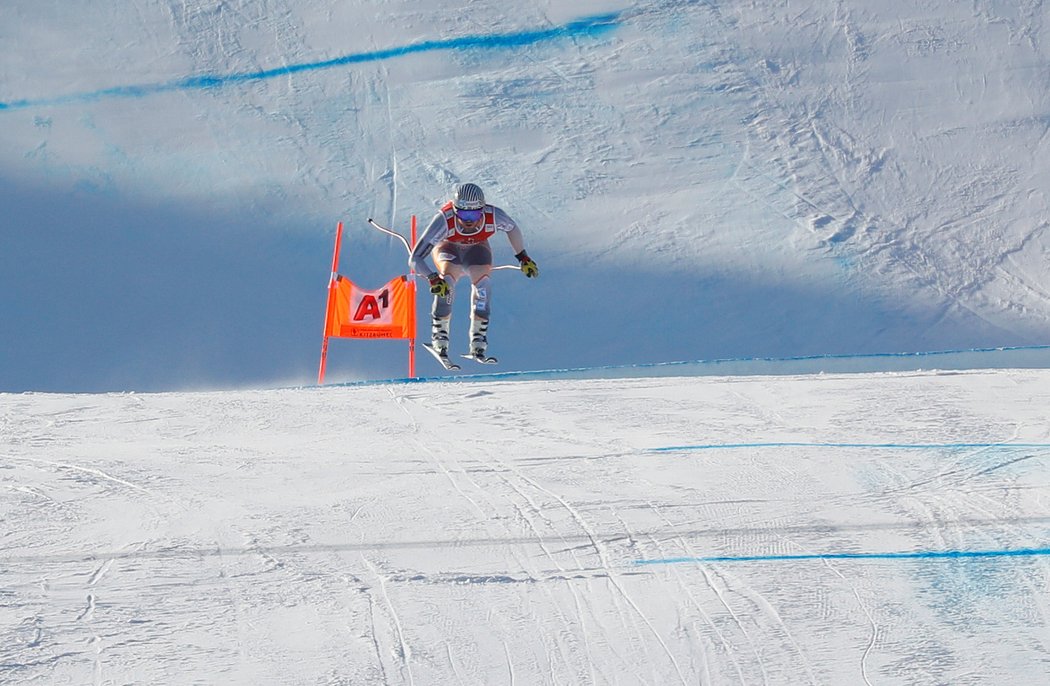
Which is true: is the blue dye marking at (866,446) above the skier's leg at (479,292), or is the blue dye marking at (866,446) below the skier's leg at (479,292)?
below

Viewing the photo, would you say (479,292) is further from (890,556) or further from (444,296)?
(890,556)

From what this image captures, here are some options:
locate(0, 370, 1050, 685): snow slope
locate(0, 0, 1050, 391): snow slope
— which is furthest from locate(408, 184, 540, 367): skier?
locate(0, 0, 1050, 391): snow slope

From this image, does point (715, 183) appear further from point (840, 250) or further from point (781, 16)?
point (781, 16)

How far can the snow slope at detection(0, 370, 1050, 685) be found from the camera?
372cm

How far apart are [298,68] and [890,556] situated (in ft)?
44.5

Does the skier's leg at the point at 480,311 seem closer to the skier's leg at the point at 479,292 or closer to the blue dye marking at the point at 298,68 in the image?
the skier's leg at the point at 479,292

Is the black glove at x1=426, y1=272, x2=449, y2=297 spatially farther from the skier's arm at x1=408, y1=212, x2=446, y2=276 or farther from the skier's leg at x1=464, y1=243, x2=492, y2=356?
the skier's leg at x1=464, y1=243, x2=492, y2=356

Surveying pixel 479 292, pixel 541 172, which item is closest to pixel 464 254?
pixel 479 292

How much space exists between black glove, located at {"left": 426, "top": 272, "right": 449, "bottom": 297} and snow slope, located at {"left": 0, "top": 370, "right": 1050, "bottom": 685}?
1832 millimetres

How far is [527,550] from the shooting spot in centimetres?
462

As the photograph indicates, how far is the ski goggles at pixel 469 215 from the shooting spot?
895cm

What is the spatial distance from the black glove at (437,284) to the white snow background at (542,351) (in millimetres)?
631

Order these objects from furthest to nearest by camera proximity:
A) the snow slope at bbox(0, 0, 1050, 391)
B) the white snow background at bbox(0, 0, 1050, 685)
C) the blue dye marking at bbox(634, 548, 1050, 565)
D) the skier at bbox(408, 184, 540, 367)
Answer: the snow slope at bbox(0, 0, 1050, 391) → the skier at bbox(408, 184, 540, 367) → the blue dye marking at bbox(634, 548, 1050, 565) → the white snow background at bbox(0, 0, 1050, 685)

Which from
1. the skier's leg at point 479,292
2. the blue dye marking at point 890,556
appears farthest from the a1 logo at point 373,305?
the blue dye marking at point 890,556
